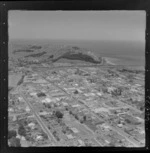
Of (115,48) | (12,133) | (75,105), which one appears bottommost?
(12,133)

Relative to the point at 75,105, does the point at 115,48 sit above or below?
above

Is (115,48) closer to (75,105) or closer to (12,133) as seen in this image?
(75,105)

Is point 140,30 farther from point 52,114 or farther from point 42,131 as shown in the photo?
point 42,131

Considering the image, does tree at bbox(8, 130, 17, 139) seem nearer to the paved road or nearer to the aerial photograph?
the aerial photograph

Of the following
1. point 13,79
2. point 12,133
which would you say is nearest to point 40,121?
point 12,133

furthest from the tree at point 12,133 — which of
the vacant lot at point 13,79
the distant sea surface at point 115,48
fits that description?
the distant sea surface at point 115,48

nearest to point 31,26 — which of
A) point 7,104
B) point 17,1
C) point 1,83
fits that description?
point 17,1

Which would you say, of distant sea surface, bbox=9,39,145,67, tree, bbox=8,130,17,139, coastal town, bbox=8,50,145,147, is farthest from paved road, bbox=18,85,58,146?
distant sea surface, bbox=9,39,145,67
